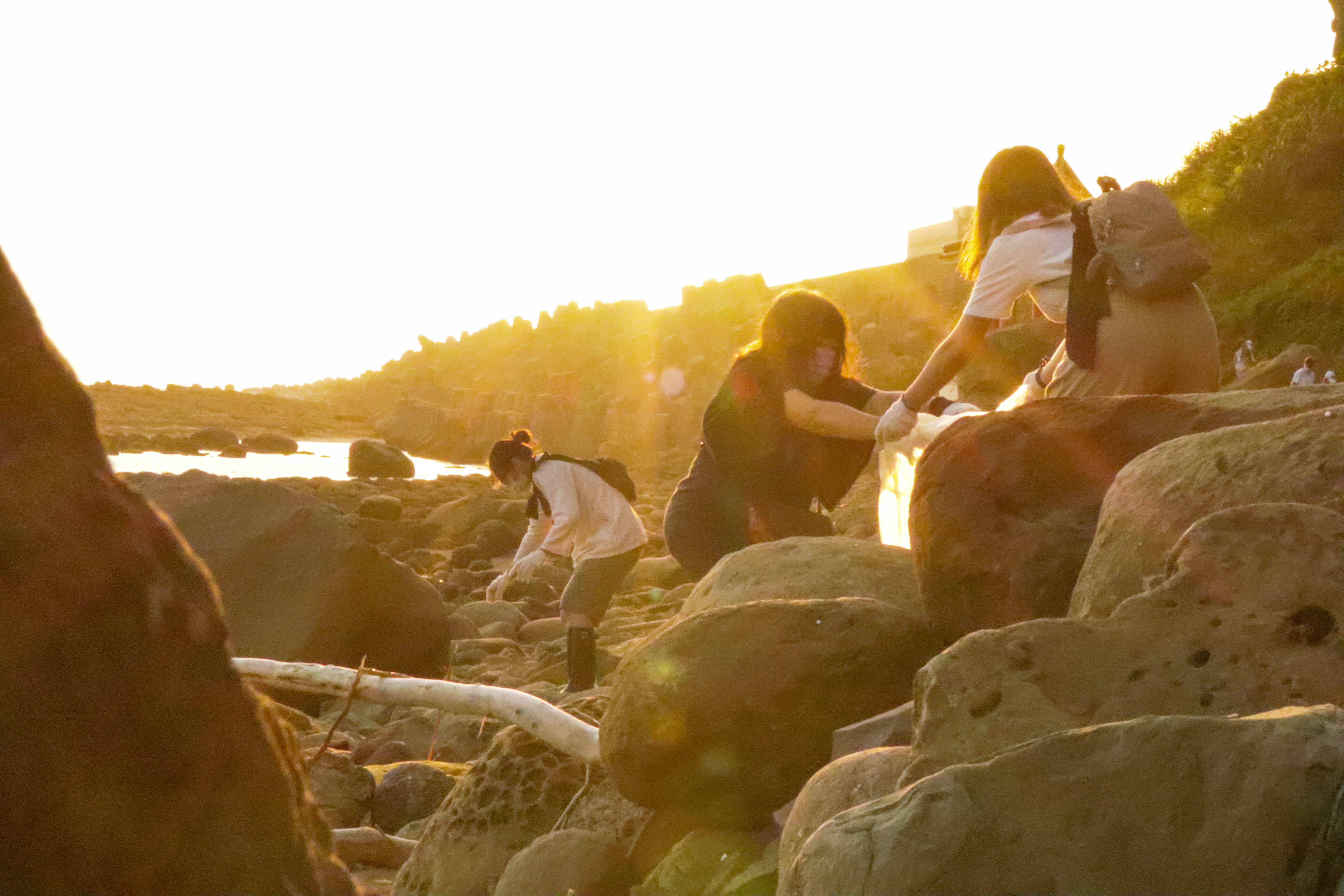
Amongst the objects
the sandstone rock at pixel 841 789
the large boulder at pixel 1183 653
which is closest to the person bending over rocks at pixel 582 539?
the sandstone rock at pixel 841 789

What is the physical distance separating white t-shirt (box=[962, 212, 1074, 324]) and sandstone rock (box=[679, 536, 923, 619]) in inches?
36.0

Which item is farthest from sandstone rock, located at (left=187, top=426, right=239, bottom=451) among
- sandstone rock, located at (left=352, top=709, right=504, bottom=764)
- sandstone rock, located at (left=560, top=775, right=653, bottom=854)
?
sandstone rock, located at (left=560, top=775, right=653, bottom=854)

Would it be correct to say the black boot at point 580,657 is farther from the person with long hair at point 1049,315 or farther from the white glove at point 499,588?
the person with long hair at point 1049,315

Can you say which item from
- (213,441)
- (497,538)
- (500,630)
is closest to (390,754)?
(500,630)

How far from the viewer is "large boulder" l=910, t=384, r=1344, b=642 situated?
3707mm

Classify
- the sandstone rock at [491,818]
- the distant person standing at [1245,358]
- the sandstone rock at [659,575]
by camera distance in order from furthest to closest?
1. the distant person standing at [1245,358]
2. the sandstone rock at [659,575]
3. the sandstone rock at [491,818]

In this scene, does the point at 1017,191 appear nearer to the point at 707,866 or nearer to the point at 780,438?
the point at 780,438

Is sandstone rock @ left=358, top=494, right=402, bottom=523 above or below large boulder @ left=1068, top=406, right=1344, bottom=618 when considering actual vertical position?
below

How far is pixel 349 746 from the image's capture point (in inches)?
250

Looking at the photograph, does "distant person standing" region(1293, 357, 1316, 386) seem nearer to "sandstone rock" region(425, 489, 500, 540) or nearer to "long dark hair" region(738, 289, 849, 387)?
"sandstone rock" region(425, 489, 500, 540)

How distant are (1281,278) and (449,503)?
14194mm

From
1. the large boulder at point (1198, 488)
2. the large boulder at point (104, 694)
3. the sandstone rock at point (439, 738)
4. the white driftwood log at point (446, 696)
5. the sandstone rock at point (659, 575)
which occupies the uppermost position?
the large boulder at point (104, 694)

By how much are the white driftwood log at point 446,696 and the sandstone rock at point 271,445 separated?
142ft

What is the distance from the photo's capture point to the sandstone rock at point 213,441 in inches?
1807
